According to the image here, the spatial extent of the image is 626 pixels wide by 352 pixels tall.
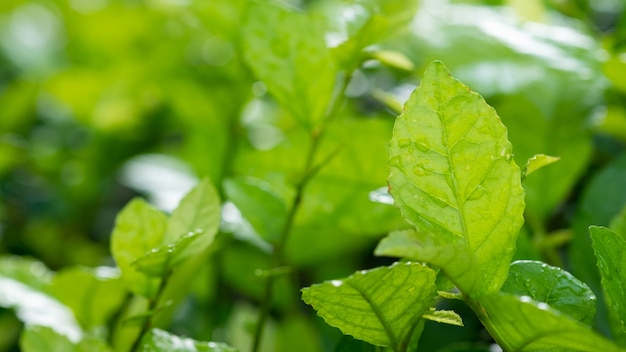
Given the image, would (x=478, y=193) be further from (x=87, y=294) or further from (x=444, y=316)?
(x=87, y=294)

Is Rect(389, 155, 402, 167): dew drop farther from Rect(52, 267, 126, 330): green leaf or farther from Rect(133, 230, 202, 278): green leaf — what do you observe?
Rect(52, 267, 126, 330): green leaf

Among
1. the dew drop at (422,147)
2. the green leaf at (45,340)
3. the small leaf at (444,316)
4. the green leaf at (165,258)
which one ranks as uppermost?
the dew drop at (422,147)

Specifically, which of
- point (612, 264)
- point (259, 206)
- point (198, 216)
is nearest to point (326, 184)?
point (259, 206)

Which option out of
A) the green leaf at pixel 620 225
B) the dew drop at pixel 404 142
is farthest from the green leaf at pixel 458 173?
the green leaf at pixel 620 225

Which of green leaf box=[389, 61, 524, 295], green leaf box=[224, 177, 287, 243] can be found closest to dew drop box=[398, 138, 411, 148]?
green leaf box=[389, 61, 524, 295]

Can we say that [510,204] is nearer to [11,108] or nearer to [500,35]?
[500,35]

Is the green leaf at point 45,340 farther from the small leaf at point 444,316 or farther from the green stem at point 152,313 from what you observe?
the small leaf at point 444,316
